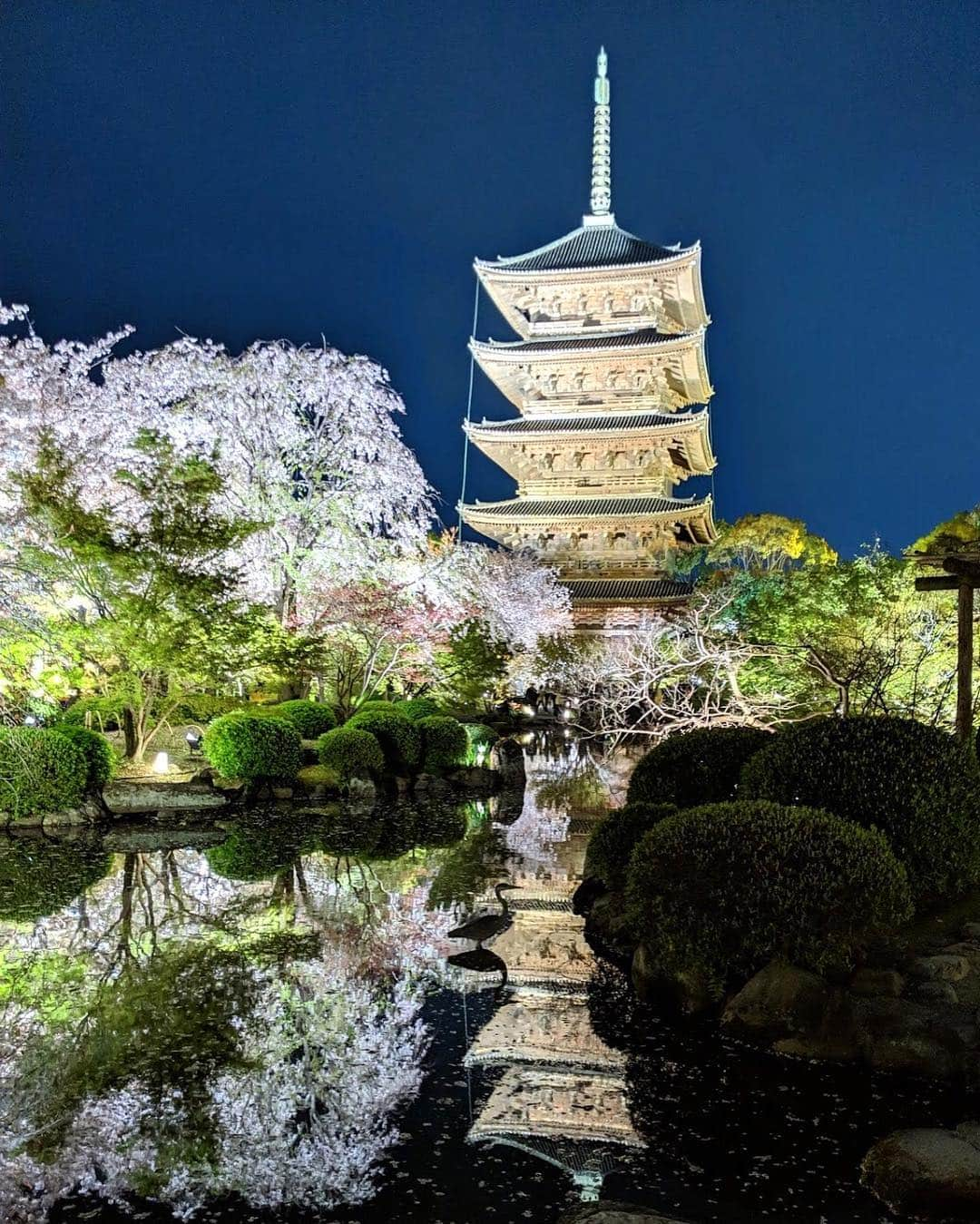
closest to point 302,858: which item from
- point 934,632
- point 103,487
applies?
point 103,487

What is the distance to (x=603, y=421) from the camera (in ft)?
109

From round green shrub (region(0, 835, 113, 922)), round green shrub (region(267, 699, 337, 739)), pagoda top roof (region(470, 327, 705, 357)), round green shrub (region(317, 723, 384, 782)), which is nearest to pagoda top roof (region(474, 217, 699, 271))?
pagoda top roof (region(470, 327, 705, 357))

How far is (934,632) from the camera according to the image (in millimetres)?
16047

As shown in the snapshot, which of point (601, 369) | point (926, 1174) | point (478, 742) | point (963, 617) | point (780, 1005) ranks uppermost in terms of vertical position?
point (601, 369)

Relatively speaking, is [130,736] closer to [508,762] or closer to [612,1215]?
[508,762]

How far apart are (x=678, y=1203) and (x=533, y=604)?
25.9 metres

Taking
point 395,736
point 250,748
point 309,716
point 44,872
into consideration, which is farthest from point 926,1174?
point 309,716

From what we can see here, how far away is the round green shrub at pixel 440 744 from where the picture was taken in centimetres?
1945

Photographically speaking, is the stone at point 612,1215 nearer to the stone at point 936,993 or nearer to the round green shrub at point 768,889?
the round green shrub at point 768,889

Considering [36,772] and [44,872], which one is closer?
[44,872]

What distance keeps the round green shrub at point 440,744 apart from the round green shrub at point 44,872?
8.34m

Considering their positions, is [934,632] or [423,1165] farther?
[934,632]

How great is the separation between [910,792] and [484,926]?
12.3ft

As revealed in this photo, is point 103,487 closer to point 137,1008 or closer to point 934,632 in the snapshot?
point 137,1008
